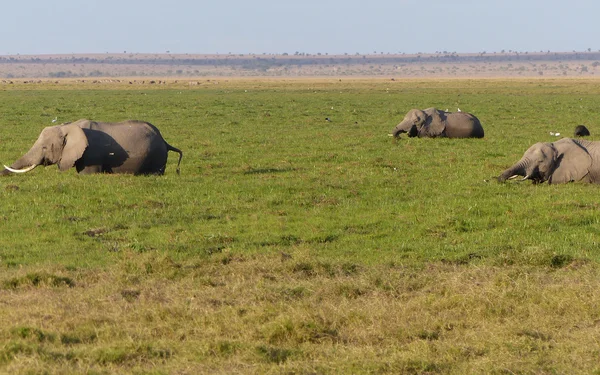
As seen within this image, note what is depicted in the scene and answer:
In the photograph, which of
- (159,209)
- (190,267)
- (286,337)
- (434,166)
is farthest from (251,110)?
(286,337)

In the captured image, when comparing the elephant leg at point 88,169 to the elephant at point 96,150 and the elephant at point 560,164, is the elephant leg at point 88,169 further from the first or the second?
the elephant at point 560,164

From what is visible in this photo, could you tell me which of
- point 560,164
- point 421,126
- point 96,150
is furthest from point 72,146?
point 421,126

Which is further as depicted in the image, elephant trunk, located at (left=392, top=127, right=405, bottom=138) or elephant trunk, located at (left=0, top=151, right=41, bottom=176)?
elephant trunk, located at (left=392, top=127, right=405, bottom=138)

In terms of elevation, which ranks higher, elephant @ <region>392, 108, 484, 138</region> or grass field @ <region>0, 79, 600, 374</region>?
elephant @ <region>392, 108, 484, 138</region>

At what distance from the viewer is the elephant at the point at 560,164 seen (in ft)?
54.9

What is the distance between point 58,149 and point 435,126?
43.7 feet

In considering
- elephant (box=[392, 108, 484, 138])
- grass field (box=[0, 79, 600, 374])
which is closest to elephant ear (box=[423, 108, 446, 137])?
elephant (box=[392, 108, 484, 138])

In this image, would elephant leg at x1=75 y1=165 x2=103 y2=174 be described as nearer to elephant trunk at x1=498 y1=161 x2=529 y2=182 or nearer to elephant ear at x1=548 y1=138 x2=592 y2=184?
elephant trunk at x1=498 y1=161 x2=529 y2=182

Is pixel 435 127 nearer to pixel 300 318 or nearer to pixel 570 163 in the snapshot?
pixel 570 163

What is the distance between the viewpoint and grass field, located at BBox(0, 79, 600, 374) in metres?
7.45

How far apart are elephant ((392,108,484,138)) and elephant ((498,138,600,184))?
974 centimetres

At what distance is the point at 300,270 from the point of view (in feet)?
34.2

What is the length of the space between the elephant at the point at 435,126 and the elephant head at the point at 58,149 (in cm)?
1221

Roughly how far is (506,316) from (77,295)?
452 cm
